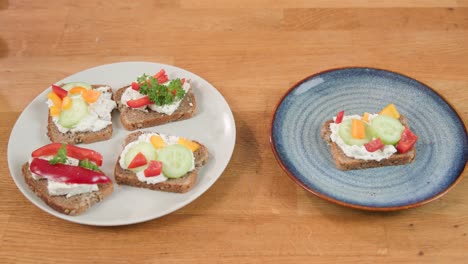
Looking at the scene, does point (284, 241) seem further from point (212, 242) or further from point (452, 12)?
point (452, 12)

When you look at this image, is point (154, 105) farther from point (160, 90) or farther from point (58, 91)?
point (58, 91)

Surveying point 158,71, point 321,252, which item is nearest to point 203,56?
point 158,71

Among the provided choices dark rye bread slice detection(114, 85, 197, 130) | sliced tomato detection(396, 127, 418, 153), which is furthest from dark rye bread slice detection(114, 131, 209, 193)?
sliced tomato detection(396, 127, 418, 153)

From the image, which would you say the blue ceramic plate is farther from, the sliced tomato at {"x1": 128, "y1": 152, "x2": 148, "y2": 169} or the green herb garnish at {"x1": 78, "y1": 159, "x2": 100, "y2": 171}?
the green herb garnish at {"x1": 78, "y1": 159, "x2": 100, "y2": 171}

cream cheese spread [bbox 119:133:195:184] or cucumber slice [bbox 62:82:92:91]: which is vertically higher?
cucumber slice [bbox 62:82:92:91]

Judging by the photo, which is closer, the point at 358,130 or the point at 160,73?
the point at 358,130

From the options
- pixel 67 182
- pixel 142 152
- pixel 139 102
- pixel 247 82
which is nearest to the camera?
pixel 67 182

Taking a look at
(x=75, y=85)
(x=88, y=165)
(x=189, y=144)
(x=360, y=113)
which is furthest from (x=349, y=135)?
(x=75, y=85)
